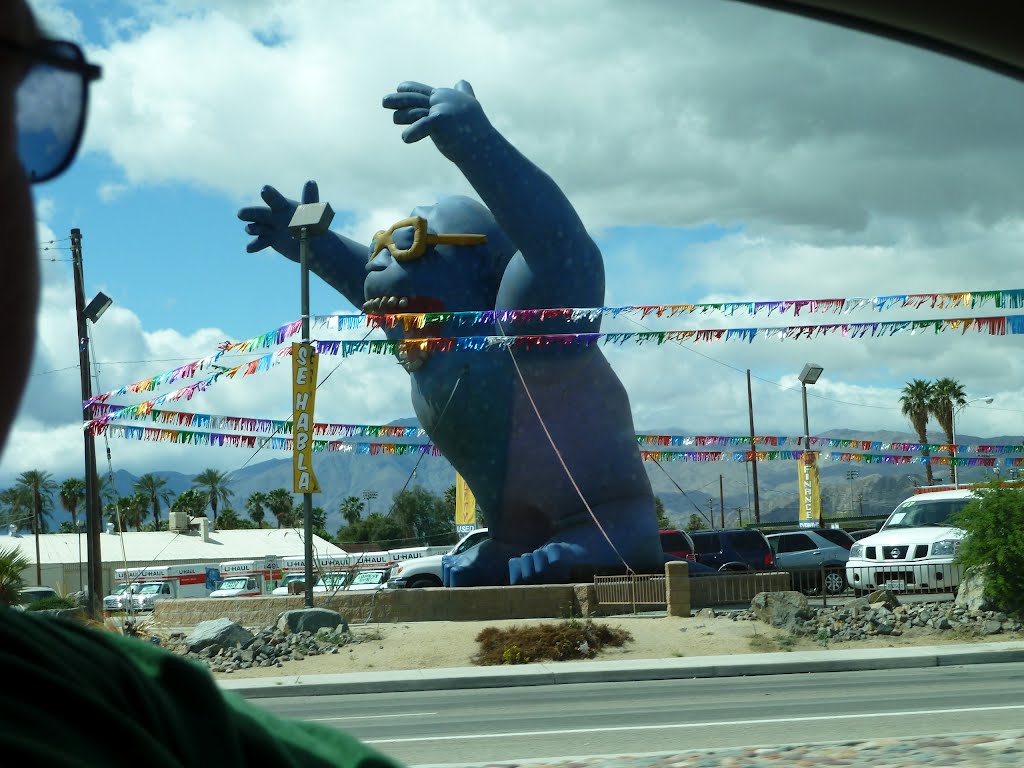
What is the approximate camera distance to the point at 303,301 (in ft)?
61.0

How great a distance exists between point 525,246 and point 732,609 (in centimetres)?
698

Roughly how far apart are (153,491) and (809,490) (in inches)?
2399

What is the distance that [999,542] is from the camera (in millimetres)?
15992

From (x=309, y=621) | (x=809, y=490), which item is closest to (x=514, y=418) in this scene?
(x=309, y=621)

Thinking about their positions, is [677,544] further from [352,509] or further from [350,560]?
[352,509]

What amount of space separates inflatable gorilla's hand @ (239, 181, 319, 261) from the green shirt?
21997 millimetres

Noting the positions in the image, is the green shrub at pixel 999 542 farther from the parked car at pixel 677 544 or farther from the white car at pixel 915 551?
the parked car at pixel 677 544

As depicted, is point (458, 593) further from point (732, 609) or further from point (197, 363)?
point (197, 363)

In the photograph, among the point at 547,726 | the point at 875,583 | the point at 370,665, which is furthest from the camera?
the point at 875,583

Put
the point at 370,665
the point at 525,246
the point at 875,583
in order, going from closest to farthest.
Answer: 1. the point at 370,665
2. the point at 525,246
3. the point at 875,583

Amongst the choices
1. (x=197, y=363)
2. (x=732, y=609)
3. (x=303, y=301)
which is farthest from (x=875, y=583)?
(x=197, y=363)

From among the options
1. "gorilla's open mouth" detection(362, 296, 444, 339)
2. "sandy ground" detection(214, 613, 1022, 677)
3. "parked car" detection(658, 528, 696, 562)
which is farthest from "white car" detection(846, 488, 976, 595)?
"gorilla's open mouth" detection(362, 296, 444, 339)

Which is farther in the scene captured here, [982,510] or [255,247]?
[255,247]

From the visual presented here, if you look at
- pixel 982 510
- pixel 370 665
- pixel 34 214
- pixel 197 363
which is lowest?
pixel 370 665
